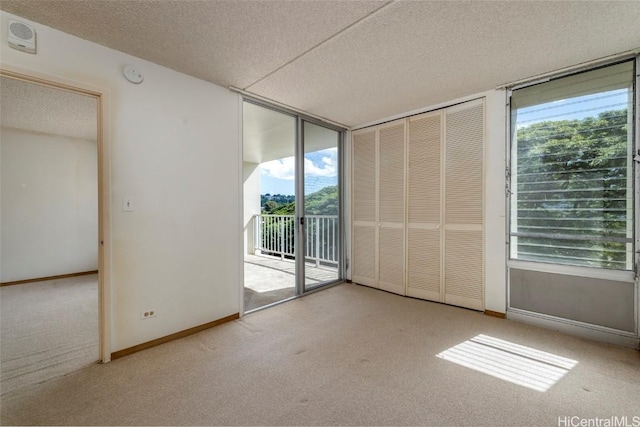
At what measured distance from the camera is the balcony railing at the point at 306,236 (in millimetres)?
4379

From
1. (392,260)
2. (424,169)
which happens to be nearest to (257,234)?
(392,260)

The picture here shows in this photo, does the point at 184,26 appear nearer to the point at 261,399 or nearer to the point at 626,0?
the point at 261,399

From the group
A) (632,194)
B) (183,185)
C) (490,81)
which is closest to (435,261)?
(632,194)

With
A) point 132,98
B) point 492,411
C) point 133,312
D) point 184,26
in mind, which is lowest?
point 492,411

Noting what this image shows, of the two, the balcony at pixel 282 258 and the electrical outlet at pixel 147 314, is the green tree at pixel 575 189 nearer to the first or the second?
the balcony at pixel 282 258

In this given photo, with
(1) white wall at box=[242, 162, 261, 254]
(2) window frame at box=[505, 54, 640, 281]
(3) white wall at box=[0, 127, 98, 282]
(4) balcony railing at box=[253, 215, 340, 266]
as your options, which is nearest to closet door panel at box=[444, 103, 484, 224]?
(2) window frame at box=[505, 54, 640, 281]

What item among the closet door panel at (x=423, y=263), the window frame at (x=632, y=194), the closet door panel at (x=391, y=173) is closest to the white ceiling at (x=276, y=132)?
the closet door panel at (x=391, y=173)

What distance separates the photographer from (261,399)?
161 cm

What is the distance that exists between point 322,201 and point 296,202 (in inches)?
24.1

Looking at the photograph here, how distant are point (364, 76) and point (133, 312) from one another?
9.56 feet

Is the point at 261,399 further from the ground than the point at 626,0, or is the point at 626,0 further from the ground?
the point at 626,0

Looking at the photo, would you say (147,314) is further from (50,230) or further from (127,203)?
(50,230)

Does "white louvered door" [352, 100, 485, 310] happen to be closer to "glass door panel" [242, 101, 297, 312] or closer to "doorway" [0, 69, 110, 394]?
"glass door panel" [242, 101, 297, 312]

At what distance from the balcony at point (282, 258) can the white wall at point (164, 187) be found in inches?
34.0
